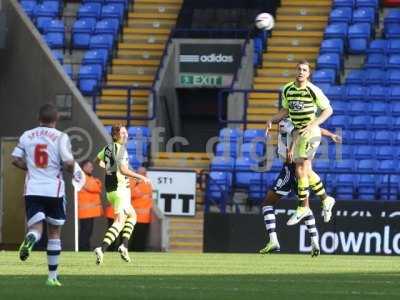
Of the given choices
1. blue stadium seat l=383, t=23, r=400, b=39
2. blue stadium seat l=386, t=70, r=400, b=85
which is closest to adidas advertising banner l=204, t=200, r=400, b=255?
blue stadium seat l=386, t=70, r=400, b=85

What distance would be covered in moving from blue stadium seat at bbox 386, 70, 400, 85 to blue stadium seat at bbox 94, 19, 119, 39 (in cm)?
635

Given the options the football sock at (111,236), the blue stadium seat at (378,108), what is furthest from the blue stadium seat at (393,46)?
the football sock at (111,236)

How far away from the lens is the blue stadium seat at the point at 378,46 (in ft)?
106

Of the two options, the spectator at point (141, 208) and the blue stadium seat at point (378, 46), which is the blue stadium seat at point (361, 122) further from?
the spectator at point (141, 208)

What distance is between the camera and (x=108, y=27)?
34.5 metres

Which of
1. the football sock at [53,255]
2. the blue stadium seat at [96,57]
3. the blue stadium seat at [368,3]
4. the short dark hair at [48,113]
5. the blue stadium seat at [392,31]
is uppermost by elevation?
the blue stadium seat at [368,3]

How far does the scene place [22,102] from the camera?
104ft

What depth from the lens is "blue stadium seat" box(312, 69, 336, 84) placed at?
1266 inches

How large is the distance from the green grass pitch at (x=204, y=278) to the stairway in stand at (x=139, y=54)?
9469 mm

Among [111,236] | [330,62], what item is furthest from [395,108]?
[111,236]

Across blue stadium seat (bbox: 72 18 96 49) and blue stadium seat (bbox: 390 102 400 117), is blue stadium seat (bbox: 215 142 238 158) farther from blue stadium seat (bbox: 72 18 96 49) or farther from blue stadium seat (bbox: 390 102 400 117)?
blue stadium seat (bbox: 72 18 96 49)

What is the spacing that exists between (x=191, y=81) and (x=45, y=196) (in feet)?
60.5

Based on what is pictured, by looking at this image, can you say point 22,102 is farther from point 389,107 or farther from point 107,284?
point 107,284

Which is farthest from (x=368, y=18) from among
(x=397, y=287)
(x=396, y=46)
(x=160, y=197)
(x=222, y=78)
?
(x=397, y=287)
